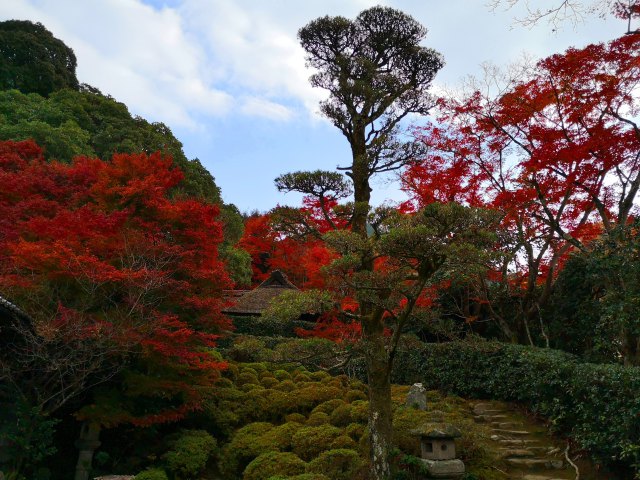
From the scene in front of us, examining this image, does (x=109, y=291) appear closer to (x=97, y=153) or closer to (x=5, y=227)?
(x=5, y=227)

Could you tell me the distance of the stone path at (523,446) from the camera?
25.4ft

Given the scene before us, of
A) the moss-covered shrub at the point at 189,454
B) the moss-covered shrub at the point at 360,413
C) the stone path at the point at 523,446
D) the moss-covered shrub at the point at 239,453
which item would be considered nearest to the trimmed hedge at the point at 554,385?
the stone path at the point at 523,446

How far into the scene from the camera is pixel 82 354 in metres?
7.74

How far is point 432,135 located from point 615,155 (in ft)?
13.3

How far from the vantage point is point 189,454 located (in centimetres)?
849

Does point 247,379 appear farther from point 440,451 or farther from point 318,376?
point 440,451

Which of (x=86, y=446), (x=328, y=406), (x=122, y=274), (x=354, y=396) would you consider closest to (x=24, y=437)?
(x=86, y=446)

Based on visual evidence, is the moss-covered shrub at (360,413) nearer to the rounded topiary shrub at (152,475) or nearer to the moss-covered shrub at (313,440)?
the moss-covered shrub at (313,440)

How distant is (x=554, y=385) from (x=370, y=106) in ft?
18.2

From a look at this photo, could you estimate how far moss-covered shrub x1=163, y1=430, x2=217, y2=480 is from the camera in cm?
833

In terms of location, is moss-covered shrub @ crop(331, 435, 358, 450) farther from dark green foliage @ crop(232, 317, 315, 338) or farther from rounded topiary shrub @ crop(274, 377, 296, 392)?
dark green foliage @ crop(232, 317, 315, 338)

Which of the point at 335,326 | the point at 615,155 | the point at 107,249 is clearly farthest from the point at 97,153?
the point at 615,155

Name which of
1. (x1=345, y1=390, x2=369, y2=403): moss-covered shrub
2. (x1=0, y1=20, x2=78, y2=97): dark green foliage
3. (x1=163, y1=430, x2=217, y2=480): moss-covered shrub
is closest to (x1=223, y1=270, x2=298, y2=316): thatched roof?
(x1=345, y1=390, x2=369, y2=403): moss-covered shrub

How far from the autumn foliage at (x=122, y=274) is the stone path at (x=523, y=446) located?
5.04m
